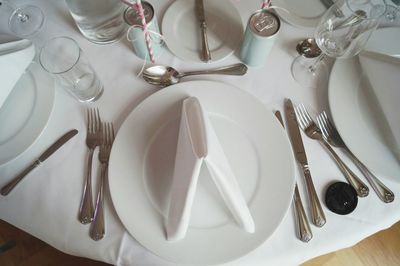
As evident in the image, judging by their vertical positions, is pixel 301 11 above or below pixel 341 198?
above

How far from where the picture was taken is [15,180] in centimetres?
50

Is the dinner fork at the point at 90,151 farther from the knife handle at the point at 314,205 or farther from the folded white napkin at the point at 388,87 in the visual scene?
the folded white napkin at the point at 388,87

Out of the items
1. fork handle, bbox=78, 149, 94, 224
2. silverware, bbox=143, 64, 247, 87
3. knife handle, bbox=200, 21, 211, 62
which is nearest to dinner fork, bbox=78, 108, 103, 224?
fork handle, bbox=78, 149, 94, 224

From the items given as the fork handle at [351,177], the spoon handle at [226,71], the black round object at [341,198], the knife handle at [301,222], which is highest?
the spoon handle at [226,71]

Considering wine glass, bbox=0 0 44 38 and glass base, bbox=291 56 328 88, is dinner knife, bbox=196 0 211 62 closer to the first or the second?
glass base, bbox=291 56 328 88

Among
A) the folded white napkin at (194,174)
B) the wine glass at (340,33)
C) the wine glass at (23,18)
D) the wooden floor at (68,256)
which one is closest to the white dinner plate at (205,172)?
the folded white napkin at (194,174)

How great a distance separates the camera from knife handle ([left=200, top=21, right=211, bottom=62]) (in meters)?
0.57

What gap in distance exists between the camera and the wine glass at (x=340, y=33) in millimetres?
503

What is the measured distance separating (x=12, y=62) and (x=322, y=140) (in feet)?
1.75

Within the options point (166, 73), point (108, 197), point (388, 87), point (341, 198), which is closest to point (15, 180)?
point (108, 197)

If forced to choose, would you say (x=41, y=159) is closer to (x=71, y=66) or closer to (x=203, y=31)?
(x=71, y=66)

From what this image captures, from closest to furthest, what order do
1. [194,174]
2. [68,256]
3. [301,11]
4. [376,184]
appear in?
1. [194,174]
2. [376,184]
3. [301,11]
4. [68,256]

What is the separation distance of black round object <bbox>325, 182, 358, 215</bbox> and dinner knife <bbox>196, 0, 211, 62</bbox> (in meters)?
0.31

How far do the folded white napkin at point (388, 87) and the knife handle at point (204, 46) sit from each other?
0.92ft
